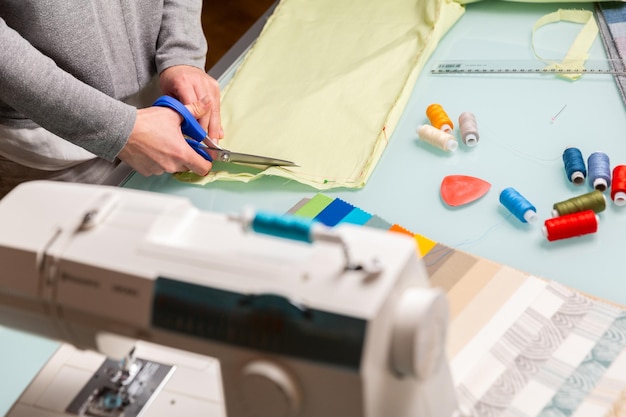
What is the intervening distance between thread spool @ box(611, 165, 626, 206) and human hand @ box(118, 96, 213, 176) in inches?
25.5

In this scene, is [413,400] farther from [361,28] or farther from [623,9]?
[623,9]

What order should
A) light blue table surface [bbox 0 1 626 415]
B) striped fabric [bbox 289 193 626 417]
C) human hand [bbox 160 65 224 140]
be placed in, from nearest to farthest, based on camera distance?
striped fabric [bbox 289 193 626 417] → light blue table surface [bbox 0 1 626 415] → human hand [bbox 160 65 224 140]

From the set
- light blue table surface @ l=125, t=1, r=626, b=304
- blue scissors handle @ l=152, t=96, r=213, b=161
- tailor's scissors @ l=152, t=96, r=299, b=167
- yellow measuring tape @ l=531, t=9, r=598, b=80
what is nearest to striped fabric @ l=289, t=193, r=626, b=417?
light blue table surface @ l=125, t=1, r=626, b=304

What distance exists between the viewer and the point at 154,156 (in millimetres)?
1158

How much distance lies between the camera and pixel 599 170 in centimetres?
109

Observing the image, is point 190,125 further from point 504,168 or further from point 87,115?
point 504,168

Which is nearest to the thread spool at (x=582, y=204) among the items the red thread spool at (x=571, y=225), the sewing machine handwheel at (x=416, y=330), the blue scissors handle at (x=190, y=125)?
the red thread spool at (x=571, y=225)

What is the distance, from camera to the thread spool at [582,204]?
1038 millimetres

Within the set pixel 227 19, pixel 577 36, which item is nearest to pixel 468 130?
pixel 577 36

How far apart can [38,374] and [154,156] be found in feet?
1.29

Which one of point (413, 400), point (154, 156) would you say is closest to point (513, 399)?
point (413, 400)

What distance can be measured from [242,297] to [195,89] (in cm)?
76

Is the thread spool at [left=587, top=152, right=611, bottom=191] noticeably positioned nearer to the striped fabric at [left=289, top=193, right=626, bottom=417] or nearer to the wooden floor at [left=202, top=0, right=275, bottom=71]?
the striped fabric at [left=289, top=193, right=626, bottom=417]

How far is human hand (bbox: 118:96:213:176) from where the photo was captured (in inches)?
45.3
